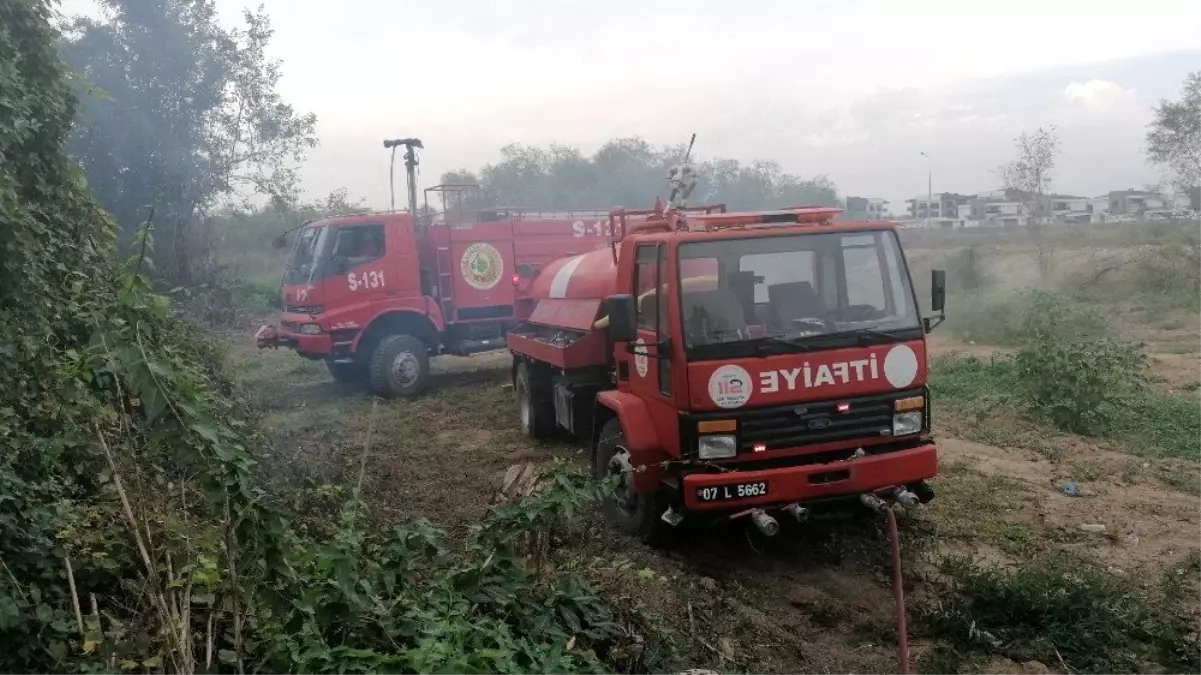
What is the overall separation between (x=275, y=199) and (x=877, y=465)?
20.9 meters

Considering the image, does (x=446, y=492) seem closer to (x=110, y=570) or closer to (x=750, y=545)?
(x=750, y=545)

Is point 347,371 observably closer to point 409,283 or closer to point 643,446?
Answer: point 409,283


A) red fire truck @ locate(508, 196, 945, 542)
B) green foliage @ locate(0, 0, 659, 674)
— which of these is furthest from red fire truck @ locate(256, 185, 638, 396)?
green foliage @ locate(0, 0, 659, 674)

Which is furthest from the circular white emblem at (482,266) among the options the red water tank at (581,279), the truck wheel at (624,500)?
the truck wheel at (624,500)

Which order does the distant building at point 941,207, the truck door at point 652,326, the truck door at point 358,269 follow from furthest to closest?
the distant building at point 941,207
the truck door at point 358,269
the truck door at point 652,326

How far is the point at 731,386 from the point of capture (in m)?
5.11

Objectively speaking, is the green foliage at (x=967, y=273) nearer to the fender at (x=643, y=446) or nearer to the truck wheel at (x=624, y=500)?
the truck wheel at (x=624, y=500)

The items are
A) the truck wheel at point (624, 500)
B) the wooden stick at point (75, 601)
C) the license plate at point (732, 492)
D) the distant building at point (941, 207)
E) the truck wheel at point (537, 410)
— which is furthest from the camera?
the distant building at point (941, 207)

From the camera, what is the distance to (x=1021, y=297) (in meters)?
15.8

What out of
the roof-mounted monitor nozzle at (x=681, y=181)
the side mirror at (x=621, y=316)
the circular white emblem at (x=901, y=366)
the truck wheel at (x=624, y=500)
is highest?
the roof-mounted monitor nozzle at (x=681, y=181)

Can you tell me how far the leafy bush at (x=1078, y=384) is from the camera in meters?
8.57

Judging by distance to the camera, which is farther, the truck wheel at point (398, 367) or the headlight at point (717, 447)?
the truck wheel at point (398, 367)

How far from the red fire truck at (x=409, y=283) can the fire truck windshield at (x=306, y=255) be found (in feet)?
0.05

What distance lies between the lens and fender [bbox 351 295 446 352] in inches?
461
